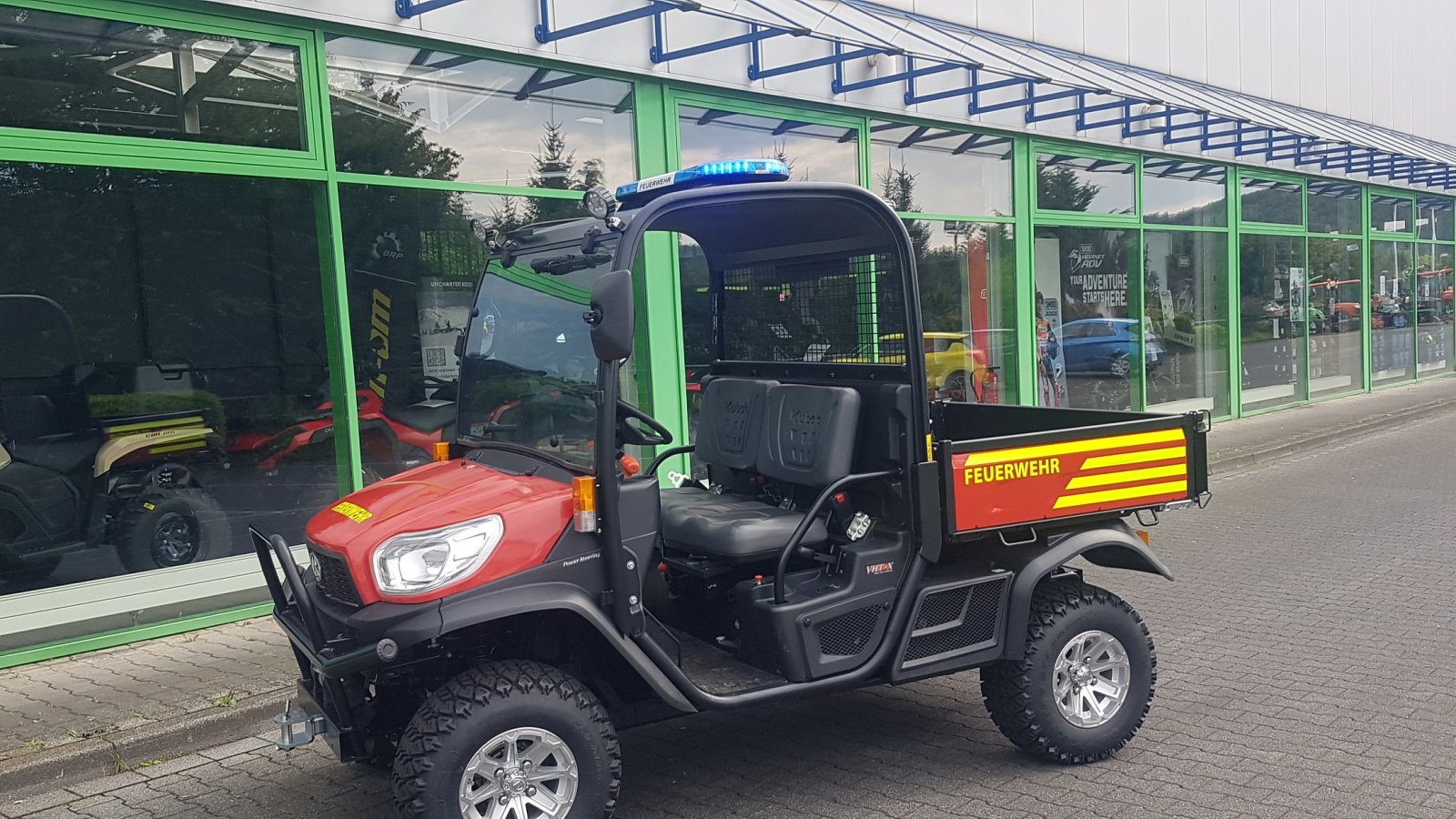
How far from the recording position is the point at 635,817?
4250 millimetres

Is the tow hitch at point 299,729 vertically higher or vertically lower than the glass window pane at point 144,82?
lower

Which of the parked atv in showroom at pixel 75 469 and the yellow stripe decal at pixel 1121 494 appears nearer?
the yellow stripe decal at pixel 1121 494

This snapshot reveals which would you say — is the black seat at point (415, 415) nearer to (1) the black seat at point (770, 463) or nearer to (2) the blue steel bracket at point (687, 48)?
(1) the black seat at point (770, 463)

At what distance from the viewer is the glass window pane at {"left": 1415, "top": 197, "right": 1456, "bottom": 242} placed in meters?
22.2

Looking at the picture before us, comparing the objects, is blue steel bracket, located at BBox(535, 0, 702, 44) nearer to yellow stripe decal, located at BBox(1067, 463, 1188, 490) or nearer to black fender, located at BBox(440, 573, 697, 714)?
yellow stripe decal, located at BBox(1067, 463, 1188, 490)

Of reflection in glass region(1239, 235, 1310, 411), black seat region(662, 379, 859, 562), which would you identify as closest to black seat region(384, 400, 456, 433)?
black seat region(662, 379, 859, 562)

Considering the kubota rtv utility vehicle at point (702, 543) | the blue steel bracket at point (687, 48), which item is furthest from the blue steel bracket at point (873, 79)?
the kubota rtv utility vehicle at point (702, 543)

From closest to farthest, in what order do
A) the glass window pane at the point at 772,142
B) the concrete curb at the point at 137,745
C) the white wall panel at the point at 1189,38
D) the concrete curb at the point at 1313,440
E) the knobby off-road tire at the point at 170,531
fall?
the concrete curb at the point at 137,745 < the knobby off-road tire at the point at 170,531 < the glass window pane at the point at 772,142 < the concrete curb at the point at 1313,440 < the white wall panel at the point at 1189,38

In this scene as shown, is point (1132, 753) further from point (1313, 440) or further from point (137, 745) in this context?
point (1313, 440)

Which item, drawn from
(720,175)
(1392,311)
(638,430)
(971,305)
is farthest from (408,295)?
(1392,311)

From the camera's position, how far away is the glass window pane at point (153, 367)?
664cm

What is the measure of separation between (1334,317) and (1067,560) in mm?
17235

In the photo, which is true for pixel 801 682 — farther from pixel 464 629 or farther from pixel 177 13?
pixel 177 13

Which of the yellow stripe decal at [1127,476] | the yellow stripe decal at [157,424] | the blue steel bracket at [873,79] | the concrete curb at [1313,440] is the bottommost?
the concrete curb at [1313,440]
